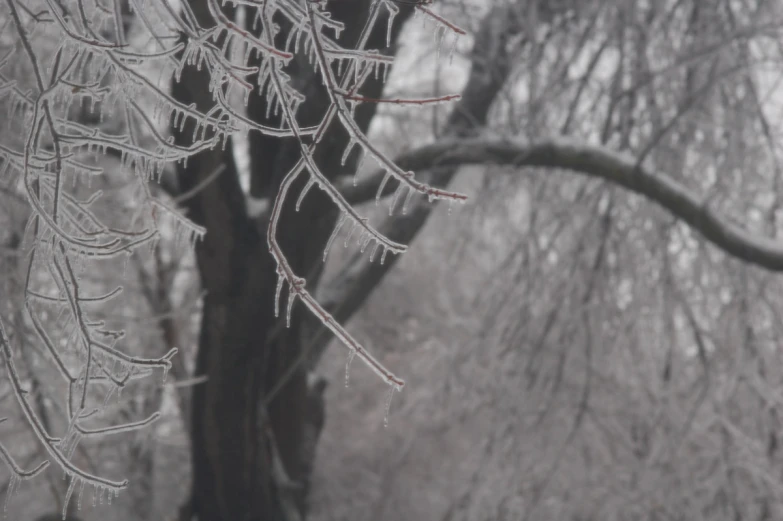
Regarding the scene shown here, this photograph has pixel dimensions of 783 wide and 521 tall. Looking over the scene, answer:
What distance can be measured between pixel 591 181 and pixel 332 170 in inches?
98.2

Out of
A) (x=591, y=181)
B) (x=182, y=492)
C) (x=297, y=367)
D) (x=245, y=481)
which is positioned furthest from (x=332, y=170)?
(x=182, y=492)

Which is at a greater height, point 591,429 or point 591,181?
point 591,181

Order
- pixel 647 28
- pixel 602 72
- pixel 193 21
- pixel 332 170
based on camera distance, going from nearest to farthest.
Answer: pixel 193 21, pixel 332 170, pixel 647 28, pixel 602 72

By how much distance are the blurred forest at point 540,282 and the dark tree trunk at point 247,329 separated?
0.01 m

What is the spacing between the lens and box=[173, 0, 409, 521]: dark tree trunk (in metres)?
3.84

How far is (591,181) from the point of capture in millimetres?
5797

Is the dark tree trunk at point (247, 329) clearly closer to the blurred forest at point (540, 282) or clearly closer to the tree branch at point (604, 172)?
the blurred forest at point (540, 282)

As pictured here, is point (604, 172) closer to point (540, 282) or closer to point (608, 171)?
point (608, 171)

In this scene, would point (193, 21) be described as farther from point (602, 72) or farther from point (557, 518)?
point (557, 518)

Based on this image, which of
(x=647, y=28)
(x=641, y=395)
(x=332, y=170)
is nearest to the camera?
(x=332, y=170)

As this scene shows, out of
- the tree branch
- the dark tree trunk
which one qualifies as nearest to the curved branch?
the tree branch

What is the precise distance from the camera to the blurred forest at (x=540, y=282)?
400cm

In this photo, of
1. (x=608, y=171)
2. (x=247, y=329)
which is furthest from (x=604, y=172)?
(x=247, y=329)

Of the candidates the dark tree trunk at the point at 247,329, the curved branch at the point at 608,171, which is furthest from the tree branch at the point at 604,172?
the dark tree trunk at the point at 247,329
